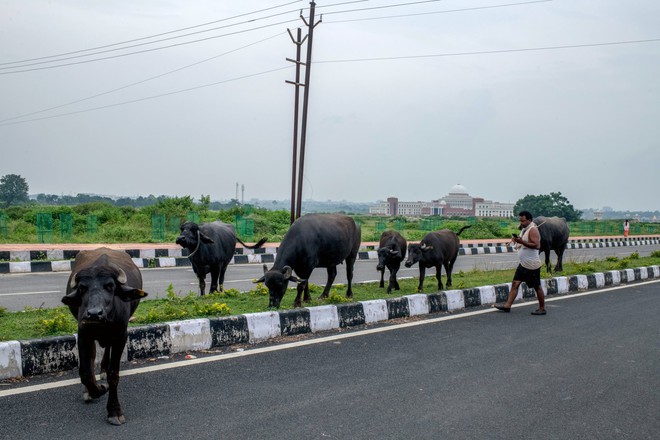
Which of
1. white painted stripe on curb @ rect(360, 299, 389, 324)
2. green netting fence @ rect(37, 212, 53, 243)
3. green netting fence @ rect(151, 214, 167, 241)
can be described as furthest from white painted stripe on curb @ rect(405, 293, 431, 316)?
green netting fence @ rect(151, 214, 167, 241)

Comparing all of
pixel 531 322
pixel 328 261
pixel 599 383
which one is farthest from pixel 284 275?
pixel 599 383

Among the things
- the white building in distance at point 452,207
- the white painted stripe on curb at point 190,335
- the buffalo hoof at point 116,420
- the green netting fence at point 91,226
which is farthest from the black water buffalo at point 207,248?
the white building in distance at point 452,207

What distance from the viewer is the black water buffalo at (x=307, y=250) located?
27.6ft

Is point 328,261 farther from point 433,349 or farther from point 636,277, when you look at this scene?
point 636,277

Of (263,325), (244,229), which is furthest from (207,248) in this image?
(244,229)

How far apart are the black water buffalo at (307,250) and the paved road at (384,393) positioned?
131 centimetres

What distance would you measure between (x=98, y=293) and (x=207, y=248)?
6.55 meters

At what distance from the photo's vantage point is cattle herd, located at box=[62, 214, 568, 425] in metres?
4.30

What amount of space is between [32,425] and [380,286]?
27.6ft

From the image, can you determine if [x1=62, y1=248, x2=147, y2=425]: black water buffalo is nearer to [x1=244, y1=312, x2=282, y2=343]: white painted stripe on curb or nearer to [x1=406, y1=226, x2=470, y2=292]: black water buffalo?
[x1=244, y1=312, x2=282, y2=343]: white painted stripe on curb

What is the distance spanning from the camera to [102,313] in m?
4.08

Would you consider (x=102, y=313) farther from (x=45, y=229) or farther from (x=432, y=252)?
(x=45, y=229)

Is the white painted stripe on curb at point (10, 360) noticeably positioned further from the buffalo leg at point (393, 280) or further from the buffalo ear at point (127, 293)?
the buffalo leg at point (393, 280)

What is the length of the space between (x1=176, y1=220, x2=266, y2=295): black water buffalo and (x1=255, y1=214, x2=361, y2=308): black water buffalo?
1.42 metres
